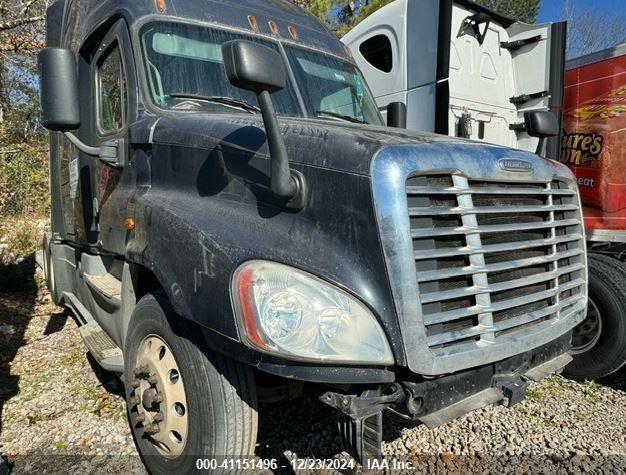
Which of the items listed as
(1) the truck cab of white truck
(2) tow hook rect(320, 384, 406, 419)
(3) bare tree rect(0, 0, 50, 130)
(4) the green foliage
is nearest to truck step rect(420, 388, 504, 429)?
(2) tow hook rect(320, 384, 406, 419)

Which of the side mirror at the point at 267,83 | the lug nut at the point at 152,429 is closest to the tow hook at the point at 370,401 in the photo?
the side mirror at the point at 267,83

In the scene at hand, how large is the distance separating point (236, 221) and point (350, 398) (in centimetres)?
89

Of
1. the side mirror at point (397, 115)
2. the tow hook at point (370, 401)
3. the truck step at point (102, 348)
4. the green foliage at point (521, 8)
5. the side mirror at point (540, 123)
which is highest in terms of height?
the green foliage at point (521, 8)

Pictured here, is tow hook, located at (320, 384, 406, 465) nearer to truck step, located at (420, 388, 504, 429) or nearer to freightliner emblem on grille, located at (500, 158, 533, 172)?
truck step, located at (420, 388, 504, 429)

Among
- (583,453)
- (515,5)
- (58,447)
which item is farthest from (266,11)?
(515,5)

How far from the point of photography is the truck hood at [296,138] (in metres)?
1.90

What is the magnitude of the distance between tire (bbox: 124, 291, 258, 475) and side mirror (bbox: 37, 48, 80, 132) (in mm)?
1284

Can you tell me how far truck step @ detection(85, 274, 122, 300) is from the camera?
10.7 ft

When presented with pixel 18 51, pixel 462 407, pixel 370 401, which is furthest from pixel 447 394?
pixel 18 51

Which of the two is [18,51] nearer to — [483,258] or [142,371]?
[142,371]

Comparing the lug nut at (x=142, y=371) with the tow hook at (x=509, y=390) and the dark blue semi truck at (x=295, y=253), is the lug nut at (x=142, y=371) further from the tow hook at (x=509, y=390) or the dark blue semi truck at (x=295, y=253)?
the tow hook at (x=509, y=390)

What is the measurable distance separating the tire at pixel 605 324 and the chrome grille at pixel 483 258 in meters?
1.83

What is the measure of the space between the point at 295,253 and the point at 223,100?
1515 mm

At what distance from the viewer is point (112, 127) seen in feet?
11.1
